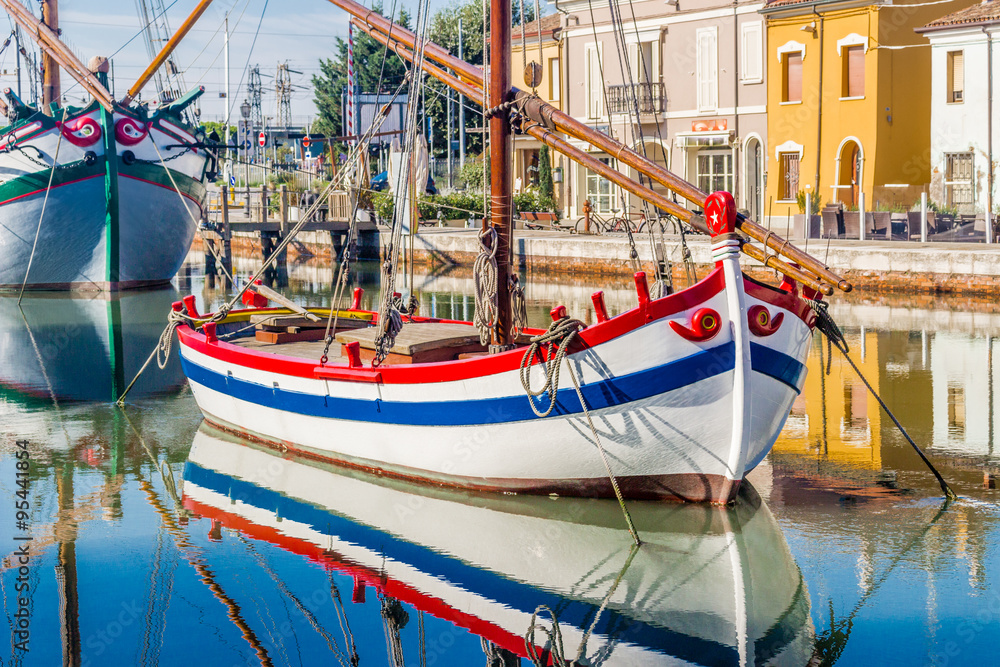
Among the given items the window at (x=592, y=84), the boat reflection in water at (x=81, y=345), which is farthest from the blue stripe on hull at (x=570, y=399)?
the window at (x=592, y=84)

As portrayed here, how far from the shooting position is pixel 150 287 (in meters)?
29.5

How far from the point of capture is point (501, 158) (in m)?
9.89

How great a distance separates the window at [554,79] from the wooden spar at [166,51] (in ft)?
56.0

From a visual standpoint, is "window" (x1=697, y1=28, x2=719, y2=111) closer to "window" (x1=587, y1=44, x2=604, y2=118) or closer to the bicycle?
"window" (x1=587, y1=44, x2=604, y2=118)

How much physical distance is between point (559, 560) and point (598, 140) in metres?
3.63

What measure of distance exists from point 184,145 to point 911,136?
65.9 ft

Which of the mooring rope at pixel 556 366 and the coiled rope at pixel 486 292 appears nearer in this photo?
the mooring rope at pixel 556 366

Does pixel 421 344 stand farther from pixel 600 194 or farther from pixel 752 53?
pixel 600 194

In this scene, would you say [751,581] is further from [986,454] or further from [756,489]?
[986,454]

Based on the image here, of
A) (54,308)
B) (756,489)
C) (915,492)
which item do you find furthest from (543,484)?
(54,308)

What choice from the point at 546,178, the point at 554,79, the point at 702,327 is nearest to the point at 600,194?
the point at 546,178

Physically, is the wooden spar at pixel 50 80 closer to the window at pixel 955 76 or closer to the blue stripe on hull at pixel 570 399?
the window at pixel 955 76

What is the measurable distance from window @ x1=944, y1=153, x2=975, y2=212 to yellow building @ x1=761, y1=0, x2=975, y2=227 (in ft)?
4.03

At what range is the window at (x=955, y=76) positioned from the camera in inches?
1145
